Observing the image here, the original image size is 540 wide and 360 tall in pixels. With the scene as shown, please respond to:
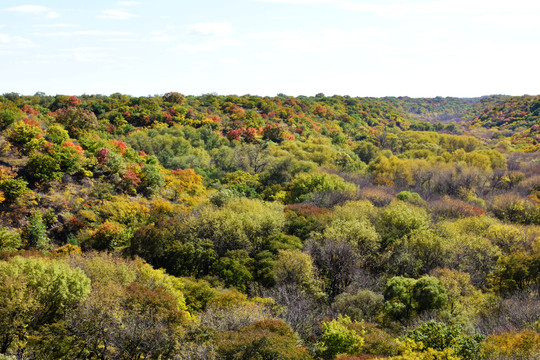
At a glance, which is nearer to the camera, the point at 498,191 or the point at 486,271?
the point at 486,271

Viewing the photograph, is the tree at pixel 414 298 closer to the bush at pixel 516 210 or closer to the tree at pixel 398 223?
the tree at pixel 398 223

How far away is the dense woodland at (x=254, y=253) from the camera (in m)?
20.9

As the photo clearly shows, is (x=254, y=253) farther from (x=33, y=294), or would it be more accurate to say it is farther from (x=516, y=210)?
(x=516, y=210)

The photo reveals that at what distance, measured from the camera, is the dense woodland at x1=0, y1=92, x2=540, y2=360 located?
2092 centimetres

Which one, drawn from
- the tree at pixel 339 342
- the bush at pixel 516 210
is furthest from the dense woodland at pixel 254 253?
the bush at pixel 516 210

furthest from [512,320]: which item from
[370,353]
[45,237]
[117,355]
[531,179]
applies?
[531,179]

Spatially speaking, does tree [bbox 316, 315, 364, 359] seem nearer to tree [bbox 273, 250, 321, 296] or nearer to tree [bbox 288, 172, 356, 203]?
tree [bbox 273, 250, 321, 296]

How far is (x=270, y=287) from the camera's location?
31781 millimetres

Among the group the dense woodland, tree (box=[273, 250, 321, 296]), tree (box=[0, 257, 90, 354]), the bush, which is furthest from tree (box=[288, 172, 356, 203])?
tree (box=[0, 257, 90, 354])

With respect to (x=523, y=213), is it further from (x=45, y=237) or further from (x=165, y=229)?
(x=45, y=237)

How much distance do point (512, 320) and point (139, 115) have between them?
7989cm

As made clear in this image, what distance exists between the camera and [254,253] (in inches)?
1460

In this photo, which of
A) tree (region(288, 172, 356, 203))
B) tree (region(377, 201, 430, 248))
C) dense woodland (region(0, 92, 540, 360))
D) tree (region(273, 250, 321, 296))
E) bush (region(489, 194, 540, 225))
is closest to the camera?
dense woodland (region(0, 92, 540, 360))

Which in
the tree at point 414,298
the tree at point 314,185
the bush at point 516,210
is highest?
the tree at point 314,185
